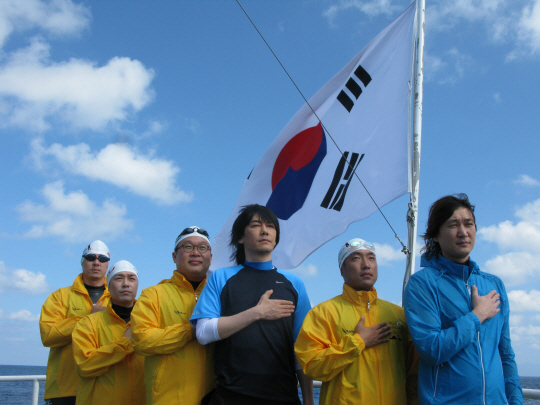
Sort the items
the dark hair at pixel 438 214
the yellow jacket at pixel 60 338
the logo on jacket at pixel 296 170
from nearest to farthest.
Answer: the dark hair at pixel 438 214 → the yellow jacket at pixel 60 338 → the logo on jacket at pixel 296 170

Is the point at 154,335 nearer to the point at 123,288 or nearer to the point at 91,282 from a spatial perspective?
the point at 123,288

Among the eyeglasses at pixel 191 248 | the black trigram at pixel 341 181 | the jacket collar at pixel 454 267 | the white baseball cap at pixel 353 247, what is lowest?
the jacket collar at pixel 454 267

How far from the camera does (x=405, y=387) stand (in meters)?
3.05

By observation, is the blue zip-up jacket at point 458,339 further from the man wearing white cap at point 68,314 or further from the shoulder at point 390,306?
the man wearing white cap at point 68,314

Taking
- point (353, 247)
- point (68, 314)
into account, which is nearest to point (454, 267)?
point (353, 247)

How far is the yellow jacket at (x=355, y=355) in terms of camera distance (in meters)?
2.85

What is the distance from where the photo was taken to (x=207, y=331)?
2.95 meters

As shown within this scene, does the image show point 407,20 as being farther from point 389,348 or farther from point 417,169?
point 389,348

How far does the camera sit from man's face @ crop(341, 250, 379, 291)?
3258mm

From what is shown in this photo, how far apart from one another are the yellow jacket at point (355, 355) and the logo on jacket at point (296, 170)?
7.06ft

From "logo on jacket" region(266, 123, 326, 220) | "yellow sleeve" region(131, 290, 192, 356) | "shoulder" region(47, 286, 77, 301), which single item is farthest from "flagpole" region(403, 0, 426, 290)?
"shoulder" region(47, 286, 77, 301)

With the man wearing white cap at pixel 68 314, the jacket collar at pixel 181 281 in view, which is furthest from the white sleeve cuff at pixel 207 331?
the man wearing white cap at pixel 68 314

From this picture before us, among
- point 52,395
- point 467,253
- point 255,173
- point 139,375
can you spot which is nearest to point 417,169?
point 467,253

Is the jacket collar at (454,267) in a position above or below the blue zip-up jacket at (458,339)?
above
